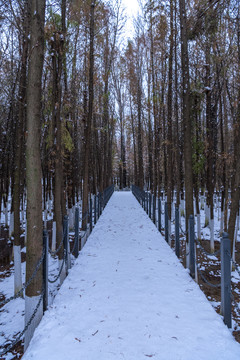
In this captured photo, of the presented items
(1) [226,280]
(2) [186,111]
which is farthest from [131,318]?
(2) [186,111]

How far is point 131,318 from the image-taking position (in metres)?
3.73

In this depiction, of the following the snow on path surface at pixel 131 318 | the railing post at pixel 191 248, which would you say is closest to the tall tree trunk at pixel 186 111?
the railing post at pixel 191 248

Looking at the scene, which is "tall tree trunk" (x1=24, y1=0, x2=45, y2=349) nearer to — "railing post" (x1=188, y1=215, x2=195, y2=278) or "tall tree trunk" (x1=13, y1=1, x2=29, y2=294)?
"tall tree trunk" (x1=13, y1=1, x2=29, y2=294)

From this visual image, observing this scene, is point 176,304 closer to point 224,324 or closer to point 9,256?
point 224,324

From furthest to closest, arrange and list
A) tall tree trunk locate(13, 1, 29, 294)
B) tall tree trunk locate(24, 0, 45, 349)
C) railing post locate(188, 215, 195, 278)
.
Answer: tall tree trunk locate(13, 1, 29, 294)
railing post locate(188, 215, 195, 278)
tall tree trunk locate(24, 0, 45, 349)

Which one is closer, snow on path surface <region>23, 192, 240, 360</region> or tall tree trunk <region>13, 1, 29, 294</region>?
snow on path surface <region>23, 192, 240, 360</region>

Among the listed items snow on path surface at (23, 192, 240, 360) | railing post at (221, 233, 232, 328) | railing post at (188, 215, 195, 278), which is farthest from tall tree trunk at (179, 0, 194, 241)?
railing post at (221, 233, 232, 328)

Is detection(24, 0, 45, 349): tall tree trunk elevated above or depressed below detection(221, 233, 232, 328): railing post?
above

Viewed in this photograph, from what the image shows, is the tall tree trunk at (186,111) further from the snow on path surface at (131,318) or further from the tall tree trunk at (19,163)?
the tall tree trunk at (19,163)

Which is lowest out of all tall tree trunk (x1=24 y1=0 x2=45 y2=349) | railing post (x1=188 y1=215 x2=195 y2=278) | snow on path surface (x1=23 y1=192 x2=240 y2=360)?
snow on path surface (x1=23 y1=192 x2=240 y2=360)

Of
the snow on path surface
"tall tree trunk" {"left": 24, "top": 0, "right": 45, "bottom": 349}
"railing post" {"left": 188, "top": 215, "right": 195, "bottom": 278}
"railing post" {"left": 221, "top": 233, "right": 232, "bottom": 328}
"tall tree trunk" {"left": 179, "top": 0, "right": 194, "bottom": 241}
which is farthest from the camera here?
"tall tree trunk" {"left": 179, "top": 0, "right": 194, "bottom": 241}

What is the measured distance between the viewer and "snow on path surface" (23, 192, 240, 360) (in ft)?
9.96

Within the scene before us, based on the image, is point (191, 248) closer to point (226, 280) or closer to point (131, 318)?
point (226, 280)

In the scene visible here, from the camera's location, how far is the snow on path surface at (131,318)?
3035 mm
